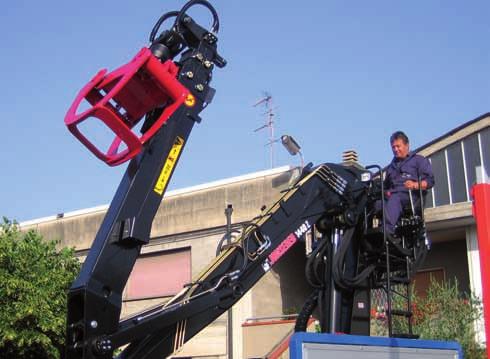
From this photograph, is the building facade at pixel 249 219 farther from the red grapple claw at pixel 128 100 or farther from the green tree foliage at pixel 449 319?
the red grapple claw at pixel 128 100

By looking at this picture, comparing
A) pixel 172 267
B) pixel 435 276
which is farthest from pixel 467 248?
pixel 172 267

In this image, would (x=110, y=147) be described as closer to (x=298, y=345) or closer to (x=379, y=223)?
(x=298, y=345)

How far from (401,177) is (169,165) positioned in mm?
2782

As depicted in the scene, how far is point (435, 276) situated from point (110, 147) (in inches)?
783

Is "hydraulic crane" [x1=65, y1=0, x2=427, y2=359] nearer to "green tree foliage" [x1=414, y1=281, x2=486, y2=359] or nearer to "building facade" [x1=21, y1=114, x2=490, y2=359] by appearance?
"green tree foliage" [x1=414, y1=281, x2=486, y2=359]

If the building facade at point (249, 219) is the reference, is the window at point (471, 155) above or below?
above

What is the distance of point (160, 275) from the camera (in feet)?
89.9

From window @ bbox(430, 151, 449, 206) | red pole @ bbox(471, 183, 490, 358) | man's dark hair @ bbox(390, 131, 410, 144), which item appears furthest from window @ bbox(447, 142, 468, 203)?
red pole @ bbox(471, 183, 490, 358)

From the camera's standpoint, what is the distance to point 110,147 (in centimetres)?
689

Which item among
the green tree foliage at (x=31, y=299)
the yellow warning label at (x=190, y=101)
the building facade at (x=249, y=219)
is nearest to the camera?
the yellow warning label at (x=190, y=101)

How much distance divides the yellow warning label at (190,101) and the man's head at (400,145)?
259cm

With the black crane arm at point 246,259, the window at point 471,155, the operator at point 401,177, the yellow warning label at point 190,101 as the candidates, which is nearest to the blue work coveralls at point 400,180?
the operator at point 401,177

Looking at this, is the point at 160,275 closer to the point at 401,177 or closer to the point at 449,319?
the point at 449,319

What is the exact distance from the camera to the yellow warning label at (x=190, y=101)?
293 inches
